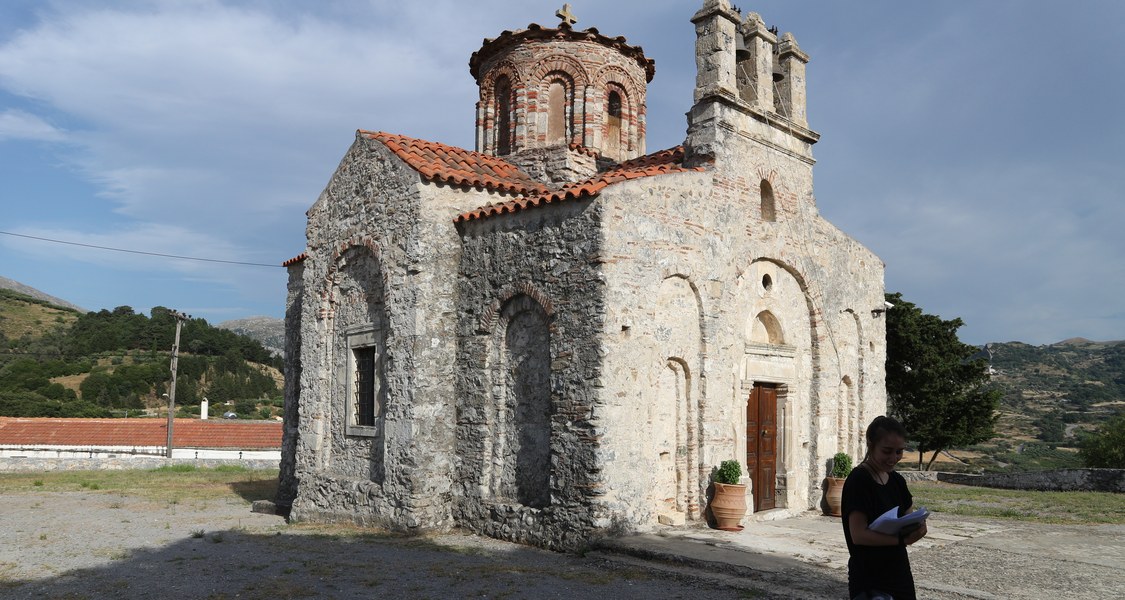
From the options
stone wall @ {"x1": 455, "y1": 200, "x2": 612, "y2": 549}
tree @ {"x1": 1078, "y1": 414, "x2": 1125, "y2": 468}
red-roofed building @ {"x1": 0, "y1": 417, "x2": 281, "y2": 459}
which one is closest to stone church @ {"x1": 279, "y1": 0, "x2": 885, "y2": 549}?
stone wall @ {"x1": 455, "y1": 200, "x2": 612, "y2": 549}

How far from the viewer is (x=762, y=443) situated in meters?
12.8

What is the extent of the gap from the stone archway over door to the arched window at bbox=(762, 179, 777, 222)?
8.99 ft

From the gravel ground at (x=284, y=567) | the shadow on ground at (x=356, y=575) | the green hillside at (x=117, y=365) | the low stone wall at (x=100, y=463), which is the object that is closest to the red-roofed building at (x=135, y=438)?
the low stone wall at (x=100, y=463)

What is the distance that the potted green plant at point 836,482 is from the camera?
1309cm

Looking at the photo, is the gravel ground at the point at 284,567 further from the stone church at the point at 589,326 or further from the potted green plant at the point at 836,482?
the potted green plant at the point at 836,482

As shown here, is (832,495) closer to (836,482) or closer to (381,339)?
(836,482)

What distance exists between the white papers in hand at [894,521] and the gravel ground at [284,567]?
13.6ft

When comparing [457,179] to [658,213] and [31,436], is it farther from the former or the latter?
[31,436]

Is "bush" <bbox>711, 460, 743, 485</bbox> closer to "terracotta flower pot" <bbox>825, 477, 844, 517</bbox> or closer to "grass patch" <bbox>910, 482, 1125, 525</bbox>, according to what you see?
"terracotta flower pot" <bbox>825, 477, 844, 517</bbox>

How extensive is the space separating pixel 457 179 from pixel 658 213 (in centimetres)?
319

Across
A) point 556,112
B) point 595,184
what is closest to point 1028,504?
point 595,184

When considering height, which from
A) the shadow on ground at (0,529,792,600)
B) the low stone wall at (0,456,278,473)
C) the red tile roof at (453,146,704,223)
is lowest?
the low stone wall at (0,456,278,473)

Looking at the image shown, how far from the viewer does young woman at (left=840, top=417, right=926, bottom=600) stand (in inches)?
160

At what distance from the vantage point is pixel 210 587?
8.33 metres
